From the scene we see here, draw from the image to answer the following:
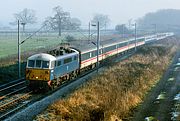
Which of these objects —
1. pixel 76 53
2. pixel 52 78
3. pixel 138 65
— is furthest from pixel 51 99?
pixel 138 65

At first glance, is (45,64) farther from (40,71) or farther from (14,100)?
(14,100)

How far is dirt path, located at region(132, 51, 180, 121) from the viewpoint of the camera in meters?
23.9

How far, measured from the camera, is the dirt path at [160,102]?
941 inches

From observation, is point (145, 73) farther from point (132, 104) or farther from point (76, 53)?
Answer: point (132, 104)

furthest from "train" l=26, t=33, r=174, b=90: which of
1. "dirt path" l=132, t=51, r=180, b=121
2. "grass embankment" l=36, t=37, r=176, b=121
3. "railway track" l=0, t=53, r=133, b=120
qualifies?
"dirt path" l=132, t=51, r=180, b=121

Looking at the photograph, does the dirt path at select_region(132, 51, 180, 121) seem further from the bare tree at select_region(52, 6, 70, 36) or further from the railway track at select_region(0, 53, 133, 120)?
the bare tree at select_region(52, 6, 70, 36)

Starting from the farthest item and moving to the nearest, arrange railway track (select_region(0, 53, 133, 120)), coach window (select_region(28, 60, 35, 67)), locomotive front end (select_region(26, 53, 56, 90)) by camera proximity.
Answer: coach window (select_region(28, 60, 35, 67)) < locomotive front end (select_region(26, 53, 56, 90)) < railway track (select_region(0, 53, 133, 120))

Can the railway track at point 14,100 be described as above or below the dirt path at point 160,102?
above

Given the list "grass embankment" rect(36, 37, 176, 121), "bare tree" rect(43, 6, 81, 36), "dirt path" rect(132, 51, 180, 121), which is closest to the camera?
"grass embankment" rect(36, 37, 176, 121)

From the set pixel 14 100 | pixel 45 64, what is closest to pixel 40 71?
pixel 45 64

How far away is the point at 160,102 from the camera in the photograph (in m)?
28.1

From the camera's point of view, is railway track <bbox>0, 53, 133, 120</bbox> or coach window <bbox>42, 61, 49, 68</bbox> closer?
railway track <bbox>0, 53, 133, 120</bbox>

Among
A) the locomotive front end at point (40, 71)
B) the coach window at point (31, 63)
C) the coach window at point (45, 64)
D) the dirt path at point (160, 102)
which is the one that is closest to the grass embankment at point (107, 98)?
the dirt path at point (160, 102)

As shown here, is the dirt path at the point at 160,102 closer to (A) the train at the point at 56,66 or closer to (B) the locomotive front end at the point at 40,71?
(A) the train at the point at 56,66
